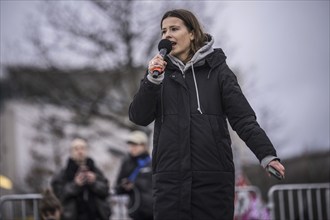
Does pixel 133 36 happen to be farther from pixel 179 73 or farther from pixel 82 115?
pixel 179 73

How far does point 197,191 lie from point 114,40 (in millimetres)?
12687

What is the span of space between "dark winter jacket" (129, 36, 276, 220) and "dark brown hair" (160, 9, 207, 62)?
0.14 meters

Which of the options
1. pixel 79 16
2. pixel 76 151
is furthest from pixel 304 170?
pixel 76 151

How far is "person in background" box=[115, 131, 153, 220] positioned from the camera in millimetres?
7203

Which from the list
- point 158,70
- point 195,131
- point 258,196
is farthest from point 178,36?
point 258,196

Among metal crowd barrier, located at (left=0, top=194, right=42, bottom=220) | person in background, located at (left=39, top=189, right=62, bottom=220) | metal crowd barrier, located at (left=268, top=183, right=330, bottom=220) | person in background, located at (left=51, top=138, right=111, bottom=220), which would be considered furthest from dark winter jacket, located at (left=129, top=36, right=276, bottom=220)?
metal crowd barrier, located at (left=268, top=183, right=330, bottom=220)

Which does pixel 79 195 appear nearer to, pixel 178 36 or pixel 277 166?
pixel 178 36

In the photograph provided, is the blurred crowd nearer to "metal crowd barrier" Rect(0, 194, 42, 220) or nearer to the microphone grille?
"metal crowd barrier" Rect(0, 194, 42, 220)

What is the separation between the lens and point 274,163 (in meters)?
3.67

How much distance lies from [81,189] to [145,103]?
3.66 m

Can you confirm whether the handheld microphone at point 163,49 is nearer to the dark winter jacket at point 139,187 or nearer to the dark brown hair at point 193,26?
the dark brown hair at point 193,26

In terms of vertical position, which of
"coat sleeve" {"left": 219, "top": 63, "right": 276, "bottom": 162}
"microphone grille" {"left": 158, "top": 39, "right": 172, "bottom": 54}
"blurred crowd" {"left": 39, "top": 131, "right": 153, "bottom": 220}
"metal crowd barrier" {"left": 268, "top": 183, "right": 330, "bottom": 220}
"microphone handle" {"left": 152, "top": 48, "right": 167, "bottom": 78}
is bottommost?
"metal crowd barrier" {"left": 268, "top": 183, "right": 330, "bottom": 220}

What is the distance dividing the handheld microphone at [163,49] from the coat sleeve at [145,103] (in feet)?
0.34

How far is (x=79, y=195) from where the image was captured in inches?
290
